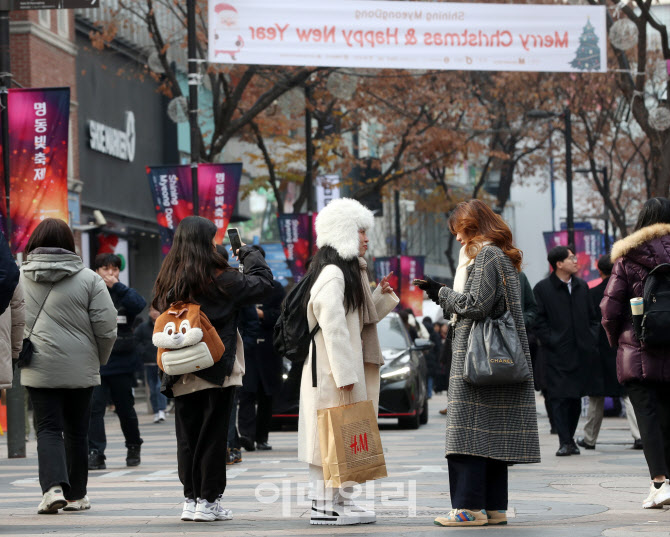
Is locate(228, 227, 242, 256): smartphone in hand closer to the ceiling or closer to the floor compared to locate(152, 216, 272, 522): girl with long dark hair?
closer to the ceiling

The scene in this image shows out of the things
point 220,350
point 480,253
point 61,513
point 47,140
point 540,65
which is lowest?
point 61,513

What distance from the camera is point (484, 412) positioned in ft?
25.4

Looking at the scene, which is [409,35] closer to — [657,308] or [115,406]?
[115,406]

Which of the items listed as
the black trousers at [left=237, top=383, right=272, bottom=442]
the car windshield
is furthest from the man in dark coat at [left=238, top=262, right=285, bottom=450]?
the car windshield

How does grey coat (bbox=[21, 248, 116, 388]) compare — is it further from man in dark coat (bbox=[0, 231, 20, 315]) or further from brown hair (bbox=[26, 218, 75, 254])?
man in dark coat (bbox=[0, 231, 20, 315])

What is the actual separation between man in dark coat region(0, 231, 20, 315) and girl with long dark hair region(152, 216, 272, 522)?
903 millimetres

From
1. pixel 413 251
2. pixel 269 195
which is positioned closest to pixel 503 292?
pixel 269 195

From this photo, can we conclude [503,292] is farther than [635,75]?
No

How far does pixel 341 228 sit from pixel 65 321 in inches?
79.5

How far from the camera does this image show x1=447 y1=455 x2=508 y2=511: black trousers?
25.5 feet

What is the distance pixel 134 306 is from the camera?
12.4 m

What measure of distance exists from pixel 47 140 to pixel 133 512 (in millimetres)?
7215

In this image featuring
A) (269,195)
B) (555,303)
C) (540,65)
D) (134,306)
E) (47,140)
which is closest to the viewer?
(134,306)

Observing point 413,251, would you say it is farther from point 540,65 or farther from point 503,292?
point 503,292
